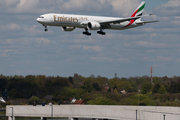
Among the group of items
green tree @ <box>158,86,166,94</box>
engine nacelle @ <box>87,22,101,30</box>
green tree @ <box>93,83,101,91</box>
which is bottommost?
green tree @ <box>158,86,166,94</box>

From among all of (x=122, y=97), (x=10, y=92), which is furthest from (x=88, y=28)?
(x=10, y=92)

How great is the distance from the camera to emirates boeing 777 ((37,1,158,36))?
67.5 meters

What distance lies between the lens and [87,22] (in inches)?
2793

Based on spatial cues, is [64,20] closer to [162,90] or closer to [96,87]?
[162,90]

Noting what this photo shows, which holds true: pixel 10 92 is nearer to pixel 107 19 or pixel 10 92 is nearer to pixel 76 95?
pixel 76 95

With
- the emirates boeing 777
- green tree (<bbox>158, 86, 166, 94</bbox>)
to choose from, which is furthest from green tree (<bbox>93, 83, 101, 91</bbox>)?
the emirates boeing 777

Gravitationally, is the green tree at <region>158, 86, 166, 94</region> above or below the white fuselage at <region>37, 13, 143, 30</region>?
below

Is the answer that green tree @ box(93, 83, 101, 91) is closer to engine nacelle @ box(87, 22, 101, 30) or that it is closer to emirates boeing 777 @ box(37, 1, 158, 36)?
emirates boeing 777 @ box(37, 1, 158, 36)

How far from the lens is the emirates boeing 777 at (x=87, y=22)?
67.5m

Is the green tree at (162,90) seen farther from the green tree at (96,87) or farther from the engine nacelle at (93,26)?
the engine nacelle at (93,26)


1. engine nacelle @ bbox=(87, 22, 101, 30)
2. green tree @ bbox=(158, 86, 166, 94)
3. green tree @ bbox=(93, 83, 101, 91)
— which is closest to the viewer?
engine nacelle @ bbox=(87, 22, 101, 30)

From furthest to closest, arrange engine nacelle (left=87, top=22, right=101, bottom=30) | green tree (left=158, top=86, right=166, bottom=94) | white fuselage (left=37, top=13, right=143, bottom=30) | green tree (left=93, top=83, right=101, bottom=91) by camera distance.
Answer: green tree (left=93, top=83, right=101, bottom=91) → green tree (left=158, top=86, right=166, bottom=94) → engine nacelle (left=87, top=22, right=101, bottom=30) → white fuselage (left=37, top=13, right=143, bottom=30)

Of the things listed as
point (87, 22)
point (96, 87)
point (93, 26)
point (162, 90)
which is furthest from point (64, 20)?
point (96, 87)

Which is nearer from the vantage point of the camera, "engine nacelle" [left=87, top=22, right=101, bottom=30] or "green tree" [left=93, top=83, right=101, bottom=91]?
"engine nacelle" [left=87, top=22, right=101, bottom=30]
